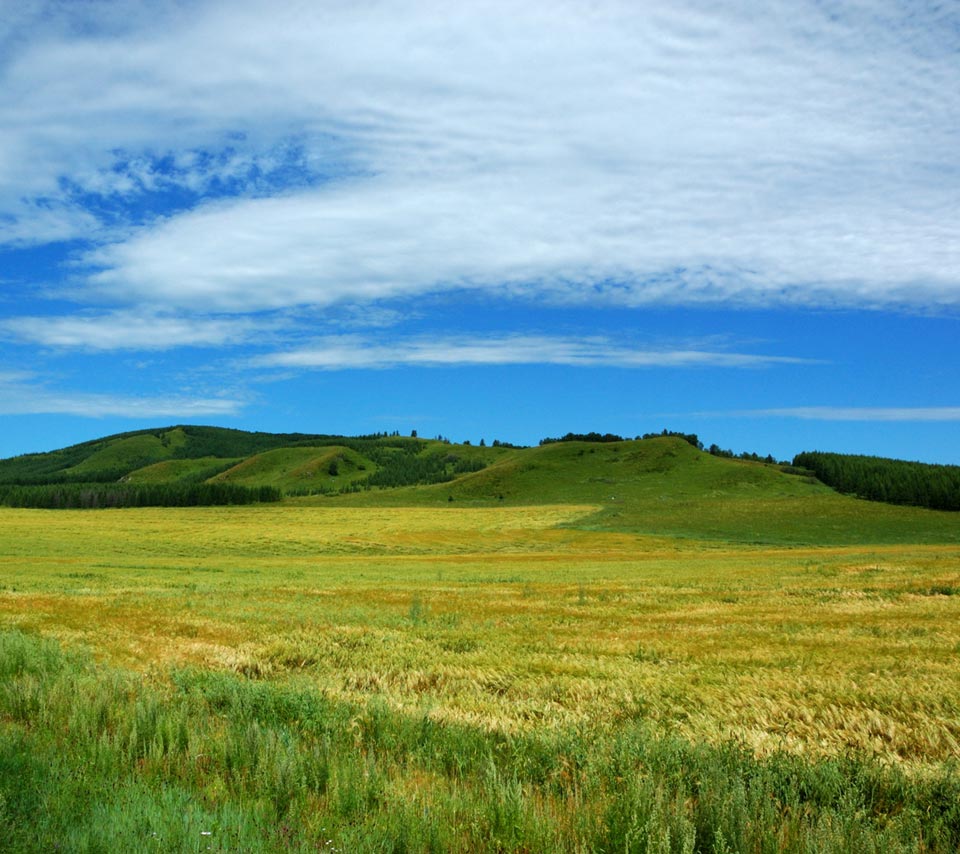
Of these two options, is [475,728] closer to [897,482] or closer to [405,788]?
[405,788]

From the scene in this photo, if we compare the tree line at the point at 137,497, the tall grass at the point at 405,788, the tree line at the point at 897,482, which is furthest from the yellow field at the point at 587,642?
the tree line at the point at 137,497

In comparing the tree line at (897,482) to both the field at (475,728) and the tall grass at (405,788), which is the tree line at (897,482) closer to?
the field at (475,728)

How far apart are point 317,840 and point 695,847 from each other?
2.93 meters

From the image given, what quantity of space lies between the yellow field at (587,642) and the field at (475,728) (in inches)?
3.5

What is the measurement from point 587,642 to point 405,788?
424 inches

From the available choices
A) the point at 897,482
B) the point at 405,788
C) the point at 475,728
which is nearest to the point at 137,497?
the point at 897,482

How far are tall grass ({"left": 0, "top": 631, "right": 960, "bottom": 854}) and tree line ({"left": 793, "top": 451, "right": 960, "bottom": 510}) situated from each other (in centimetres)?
14469

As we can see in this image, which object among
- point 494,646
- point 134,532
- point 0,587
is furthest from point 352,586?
point 134,532

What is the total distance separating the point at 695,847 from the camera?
19.2 feet

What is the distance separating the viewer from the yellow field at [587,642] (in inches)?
390

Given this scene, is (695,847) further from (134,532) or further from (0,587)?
(134,532)

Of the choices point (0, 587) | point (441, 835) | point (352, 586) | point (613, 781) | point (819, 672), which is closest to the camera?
point (441, 835)

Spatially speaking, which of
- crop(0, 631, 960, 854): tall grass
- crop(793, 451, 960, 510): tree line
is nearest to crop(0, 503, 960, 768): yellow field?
crop(0, 631, 960, 854): tall grass

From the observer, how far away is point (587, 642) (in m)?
16.9
